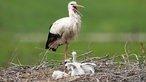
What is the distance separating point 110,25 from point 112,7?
15.2 feet

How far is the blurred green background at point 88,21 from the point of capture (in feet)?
111

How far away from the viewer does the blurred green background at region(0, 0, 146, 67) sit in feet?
111

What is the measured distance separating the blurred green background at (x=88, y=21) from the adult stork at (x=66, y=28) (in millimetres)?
Result: 11897

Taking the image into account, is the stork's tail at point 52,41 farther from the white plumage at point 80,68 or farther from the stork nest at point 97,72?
the white plumage at point 80,68

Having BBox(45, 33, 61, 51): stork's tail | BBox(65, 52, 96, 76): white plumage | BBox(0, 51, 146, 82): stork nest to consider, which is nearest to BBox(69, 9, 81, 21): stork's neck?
BBox(45, 33, 61, 51): stork's tail

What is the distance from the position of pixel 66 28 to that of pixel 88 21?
78.6ft

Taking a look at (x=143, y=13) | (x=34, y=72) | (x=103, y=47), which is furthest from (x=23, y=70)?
(x=143, y=13)

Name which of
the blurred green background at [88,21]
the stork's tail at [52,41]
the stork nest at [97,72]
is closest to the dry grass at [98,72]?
the stork nest at [97,72]

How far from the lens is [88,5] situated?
43844mm

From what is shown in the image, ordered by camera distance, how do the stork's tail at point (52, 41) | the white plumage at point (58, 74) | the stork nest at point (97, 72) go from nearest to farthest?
1. the stork nest at point (97, 72)
2. the white plumage at point (58, 74)
3. the stork's tail at point (52, 41)

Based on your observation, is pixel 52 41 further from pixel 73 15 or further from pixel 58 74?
pixel 58 74

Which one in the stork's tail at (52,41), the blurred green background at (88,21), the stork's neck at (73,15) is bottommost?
the stork's tail at (52,41)

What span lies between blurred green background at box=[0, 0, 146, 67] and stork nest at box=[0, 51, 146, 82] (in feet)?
42.2

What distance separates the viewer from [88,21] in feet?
135
